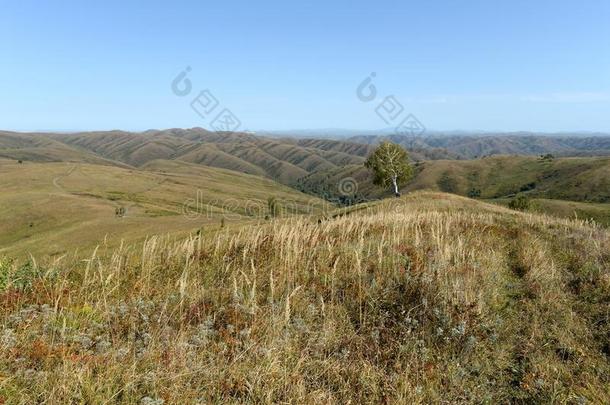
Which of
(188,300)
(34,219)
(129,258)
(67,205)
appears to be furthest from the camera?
(67,205)

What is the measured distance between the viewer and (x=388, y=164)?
3110 inches

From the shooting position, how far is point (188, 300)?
6.62 m

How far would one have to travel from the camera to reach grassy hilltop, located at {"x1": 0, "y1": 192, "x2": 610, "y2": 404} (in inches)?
179

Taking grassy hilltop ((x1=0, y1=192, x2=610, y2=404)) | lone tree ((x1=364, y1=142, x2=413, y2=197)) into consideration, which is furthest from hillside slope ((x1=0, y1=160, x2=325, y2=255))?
grassy hilltop ((x1=0, y1=192, x2=610, y2=404))

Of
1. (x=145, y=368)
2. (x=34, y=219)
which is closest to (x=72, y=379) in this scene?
(x=145, y=368)

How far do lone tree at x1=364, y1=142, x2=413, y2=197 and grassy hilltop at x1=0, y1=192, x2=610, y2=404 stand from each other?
70533mm

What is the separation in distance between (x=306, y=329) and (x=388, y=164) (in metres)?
75.4

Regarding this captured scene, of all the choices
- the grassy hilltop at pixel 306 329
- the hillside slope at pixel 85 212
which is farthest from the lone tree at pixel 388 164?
the grassy hilltop at pixel 306 329

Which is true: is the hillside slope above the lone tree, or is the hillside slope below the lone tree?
below

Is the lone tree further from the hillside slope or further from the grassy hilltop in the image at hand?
the grassy hilltop

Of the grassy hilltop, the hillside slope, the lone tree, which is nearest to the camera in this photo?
the grassy hilltop

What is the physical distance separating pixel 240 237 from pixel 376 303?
4.63 meters

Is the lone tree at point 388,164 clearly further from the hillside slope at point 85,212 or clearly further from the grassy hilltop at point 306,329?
the grassy hilltop at point 306,329

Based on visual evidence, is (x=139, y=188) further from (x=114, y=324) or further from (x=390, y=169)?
(x=114, y=324)
